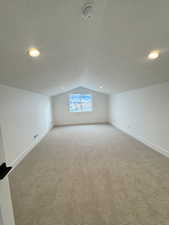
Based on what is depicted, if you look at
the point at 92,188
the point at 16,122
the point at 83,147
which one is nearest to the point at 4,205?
the point at 92,188

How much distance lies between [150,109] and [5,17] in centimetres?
365

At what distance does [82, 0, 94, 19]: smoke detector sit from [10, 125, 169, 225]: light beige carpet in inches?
89.7

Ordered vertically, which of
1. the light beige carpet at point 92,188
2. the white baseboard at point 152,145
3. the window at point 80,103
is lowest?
the light beige carpet at point 92,188

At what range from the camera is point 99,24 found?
1485mm

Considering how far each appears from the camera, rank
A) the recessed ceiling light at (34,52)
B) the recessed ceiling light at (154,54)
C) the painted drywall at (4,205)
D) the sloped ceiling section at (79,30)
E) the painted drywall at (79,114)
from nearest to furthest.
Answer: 1. the painted drywall at (4,205)
2. the sloped ceiling section at (79,30)
3. the recessed ceiling light at (34,52)
4. the recessed ceiling light at (154,54)
5. the painted drywall at (79,114)

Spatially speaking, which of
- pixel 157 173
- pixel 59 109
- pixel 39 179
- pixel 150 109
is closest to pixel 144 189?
pixel 157 173

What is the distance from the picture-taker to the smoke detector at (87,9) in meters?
1.12

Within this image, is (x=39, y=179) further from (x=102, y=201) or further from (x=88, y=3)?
(x=88, y=3)

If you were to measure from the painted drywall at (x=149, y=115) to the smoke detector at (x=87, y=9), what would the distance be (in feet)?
7.96

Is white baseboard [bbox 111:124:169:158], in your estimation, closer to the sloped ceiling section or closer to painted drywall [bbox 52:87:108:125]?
the sloped ceiling section

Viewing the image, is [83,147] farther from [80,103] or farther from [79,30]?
[80,103]

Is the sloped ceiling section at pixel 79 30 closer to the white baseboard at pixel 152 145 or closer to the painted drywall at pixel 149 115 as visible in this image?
the painted drywall at pixel 149 115

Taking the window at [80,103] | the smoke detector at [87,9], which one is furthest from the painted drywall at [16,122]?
the window at [80,103]

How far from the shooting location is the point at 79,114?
7.55 metres
